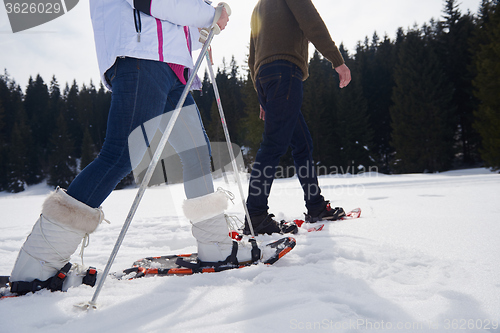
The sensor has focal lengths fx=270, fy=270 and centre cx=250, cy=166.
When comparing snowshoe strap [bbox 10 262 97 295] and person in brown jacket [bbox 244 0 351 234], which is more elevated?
person in brown jacket [bbox 244 0 351 234]

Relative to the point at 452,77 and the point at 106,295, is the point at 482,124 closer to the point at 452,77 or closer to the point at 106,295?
the point at 452,77

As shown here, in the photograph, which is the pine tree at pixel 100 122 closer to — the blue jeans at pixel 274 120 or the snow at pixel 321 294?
the blue jeans at pixel 274 120

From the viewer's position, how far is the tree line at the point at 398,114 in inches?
705

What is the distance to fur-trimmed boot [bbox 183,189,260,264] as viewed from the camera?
1.42 m

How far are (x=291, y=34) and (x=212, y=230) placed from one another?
169cm

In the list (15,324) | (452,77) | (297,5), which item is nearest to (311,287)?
(15,324)

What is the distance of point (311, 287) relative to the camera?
1.11 meters

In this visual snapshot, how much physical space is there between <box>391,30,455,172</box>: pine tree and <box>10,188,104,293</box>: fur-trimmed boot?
22219 mm

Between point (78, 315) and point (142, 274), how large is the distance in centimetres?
43

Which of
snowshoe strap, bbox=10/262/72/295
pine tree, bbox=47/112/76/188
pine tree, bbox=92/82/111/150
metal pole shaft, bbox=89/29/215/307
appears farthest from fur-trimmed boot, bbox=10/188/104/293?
pine tree, bbox=92/82/111/150

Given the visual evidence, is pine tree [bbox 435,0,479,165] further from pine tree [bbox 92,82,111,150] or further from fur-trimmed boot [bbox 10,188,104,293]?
pine tree [bbox 92,82,111,150]

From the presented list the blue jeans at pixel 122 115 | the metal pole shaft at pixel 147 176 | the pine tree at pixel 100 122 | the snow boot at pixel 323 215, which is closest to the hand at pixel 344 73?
the snow boot at pixel 323 215

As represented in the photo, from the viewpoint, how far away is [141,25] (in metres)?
1.27

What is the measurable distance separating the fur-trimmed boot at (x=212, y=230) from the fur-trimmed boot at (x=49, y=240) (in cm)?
49
